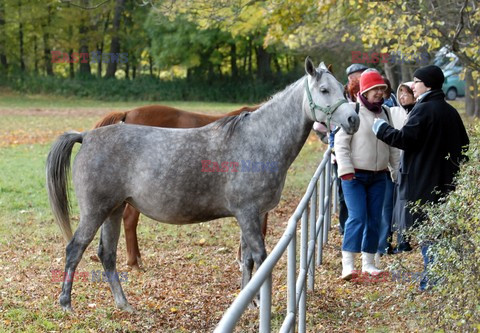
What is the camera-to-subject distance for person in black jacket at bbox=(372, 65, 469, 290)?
6273mm

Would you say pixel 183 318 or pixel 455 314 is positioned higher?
pixel 455 314

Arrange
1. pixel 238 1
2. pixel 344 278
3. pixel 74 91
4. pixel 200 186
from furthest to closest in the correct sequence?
pixel 74 91
pixel 238 1
pixel 344 278
pixel 200 186

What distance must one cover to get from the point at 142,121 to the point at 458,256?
4.86 m

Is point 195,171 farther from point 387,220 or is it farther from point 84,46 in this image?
point 84,46

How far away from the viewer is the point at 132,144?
6.24m

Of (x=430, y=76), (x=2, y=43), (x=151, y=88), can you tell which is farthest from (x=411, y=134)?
(x=2, y=43)

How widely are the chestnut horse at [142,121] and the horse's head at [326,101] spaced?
70.8 inches

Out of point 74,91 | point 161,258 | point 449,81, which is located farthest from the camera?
point 74,91

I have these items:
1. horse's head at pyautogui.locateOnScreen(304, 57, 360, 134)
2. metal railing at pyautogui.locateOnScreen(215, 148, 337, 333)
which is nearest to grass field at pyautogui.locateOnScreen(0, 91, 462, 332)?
metal railing at pyautogui.locateOnScreen(215, 148, 337, 333)

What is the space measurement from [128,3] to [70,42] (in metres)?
5.47

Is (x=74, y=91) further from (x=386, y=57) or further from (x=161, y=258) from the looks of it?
(x=161, y=258)

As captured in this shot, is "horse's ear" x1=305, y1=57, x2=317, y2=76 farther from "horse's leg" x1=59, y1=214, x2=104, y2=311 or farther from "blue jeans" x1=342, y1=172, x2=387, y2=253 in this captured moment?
"horse's leg" x1=59, y1=214, x2=104, y2=311

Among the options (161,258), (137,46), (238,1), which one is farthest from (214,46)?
(161,258)

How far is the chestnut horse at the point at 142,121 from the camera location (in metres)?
7.95
